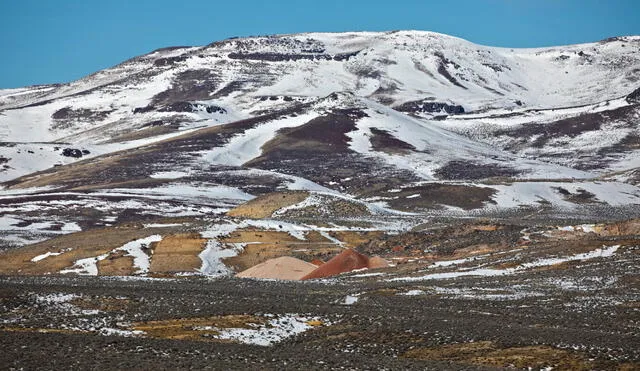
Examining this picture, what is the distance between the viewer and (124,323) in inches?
1348

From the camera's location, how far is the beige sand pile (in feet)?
219

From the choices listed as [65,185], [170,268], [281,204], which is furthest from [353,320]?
[65,185]

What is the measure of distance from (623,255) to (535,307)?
22.0 meters

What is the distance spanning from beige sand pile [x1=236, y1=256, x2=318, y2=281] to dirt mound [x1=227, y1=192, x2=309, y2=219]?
49117 millimetres

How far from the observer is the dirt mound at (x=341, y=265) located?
219 ft

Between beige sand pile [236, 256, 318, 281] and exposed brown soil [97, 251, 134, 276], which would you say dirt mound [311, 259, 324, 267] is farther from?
exposed brown soil [97, 251, 134, 276]

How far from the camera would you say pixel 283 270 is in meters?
67.5

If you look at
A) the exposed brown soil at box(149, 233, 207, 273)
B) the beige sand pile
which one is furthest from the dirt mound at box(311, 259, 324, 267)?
the exposed brown soil at box(149, 233, 207, 273)

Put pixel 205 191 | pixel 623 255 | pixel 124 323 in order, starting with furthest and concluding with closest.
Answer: pixel 205 191 → pixel 623 255 → pixel 124 323

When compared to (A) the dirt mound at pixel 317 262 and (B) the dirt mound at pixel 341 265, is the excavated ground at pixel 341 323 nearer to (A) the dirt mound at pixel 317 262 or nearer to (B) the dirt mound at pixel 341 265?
(B) the dirt mound at pixel 341 265

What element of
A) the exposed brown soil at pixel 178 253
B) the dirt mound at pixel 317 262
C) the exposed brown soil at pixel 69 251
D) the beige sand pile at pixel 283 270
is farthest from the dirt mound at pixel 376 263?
the exposed brown soil at pixel 69 251

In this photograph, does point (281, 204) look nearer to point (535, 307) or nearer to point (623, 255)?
point (623, 255)

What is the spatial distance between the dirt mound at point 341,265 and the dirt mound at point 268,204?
48823mm

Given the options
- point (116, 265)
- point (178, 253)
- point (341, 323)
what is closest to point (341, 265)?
point (178, 253)
